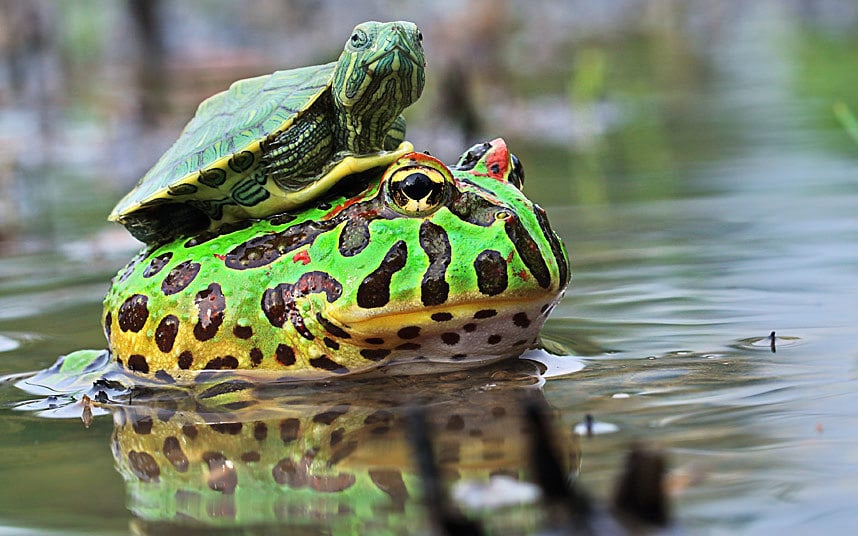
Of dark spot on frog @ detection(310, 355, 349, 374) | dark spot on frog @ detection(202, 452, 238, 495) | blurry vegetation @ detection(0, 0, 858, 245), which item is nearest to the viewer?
dark spot on frog @ detection(202, 452, 238, 495)

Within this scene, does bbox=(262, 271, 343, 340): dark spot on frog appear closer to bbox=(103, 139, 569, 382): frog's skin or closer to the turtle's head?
bbox=(103, 139, 569, 382): frog's skin

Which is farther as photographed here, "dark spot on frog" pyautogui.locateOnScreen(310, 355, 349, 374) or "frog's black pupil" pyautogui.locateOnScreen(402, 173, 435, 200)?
"dark spot on frog" pyautogui.locateOnScreen(310, 355, 349, 374)

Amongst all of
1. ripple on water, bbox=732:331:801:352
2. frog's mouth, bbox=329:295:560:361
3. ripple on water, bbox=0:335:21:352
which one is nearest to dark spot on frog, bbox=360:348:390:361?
frog's mouth, bbox=329:295:560:361

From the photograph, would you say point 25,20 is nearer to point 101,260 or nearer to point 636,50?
point 101,260

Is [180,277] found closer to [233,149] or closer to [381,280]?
[233,149]

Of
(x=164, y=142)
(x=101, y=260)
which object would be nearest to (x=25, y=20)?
(x=164, y=142)

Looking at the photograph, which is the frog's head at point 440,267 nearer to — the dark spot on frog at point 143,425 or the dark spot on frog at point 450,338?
the dark spot on frog at point 450,338

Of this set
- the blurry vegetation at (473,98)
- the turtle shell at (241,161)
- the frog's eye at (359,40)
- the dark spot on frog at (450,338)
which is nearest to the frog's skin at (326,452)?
the dark spot on frog at (450,338)

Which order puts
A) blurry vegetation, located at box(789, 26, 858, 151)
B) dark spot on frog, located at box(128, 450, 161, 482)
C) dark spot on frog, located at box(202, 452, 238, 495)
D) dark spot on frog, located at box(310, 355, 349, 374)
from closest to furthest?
dark spot on frog, located at box(202, 452, 238, 495)
dark spot on frog, located at box(128, 450, 161, 482)
dark spot on frog, located at box(310, 355, 349, 374)
blurry vegetation, located at box(789, 26, 858, 151)
